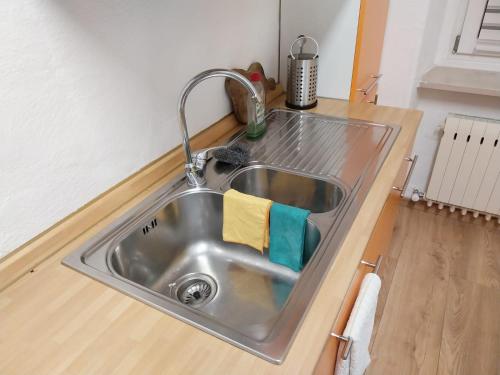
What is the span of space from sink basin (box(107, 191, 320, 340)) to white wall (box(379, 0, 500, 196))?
4.84ft

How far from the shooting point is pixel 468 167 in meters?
2.13

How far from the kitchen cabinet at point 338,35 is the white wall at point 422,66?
0.29 meters

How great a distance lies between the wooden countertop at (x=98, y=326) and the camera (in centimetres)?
59

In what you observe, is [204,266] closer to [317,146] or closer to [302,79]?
[317,146]

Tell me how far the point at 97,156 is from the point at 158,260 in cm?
33

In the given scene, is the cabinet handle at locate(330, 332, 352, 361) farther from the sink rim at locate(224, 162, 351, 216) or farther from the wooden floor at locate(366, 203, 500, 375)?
the wooden floor at locate(366, 203, 500, 375)

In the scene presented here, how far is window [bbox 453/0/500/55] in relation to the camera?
197 centimetres

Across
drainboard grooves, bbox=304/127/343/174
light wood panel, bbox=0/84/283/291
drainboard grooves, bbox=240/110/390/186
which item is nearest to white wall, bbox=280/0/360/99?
drainboard grooves, bbox=240/110/390/186

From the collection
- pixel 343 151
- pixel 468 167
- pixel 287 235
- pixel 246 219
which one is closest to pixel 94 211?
pixel 246 219

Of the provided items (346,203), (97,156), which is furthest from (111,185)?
(346,203)

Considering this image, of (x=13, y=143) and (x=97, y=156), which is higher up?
(x=13, y=143)

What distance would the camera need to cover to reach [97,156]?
3.01 feet

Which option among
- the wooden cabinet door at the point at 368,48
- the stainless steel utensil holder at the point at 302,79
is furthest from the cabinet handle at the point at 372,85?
the stainless steel utensil holder at the point at 302,79

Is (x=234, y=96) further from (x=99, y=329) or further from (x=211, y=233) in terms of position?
(x=99, y=329)
